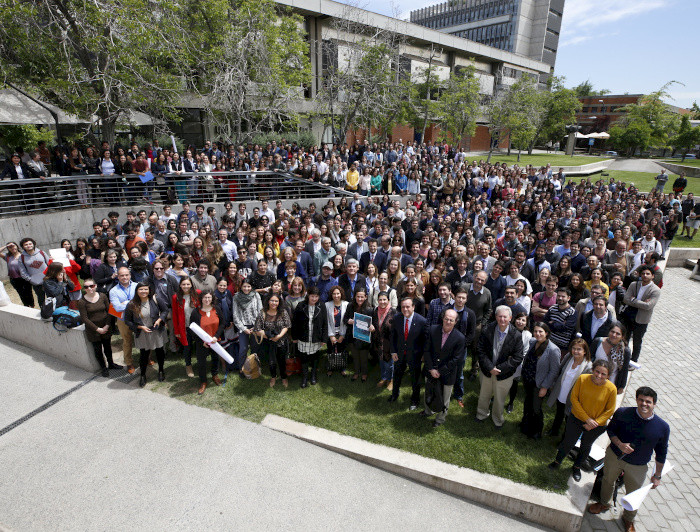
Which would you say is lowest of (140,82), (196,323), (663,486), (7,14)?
(663,486)

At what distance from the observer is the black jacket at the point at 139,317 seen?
585 centimetres

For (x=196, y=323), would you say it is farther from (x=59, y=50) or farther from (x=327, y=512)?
(x=59, y=50)

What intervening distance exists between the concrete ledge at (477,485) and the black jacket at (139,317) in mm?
2742

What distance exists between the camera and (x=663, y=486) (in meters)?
4.69

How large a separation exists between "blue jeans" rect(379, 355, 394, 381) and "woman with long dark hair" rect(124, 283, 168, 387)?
11.0ft

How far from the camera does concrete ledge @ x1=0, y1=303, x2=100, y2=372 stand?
251 inches

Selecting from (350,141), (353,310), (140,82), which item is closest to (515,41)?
(350,141)

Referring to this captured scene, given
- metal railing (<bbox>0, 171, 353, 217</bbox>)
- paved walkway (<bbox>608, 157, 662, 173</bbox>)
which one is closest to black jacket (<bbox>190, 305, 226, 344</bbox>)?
metal railing (<bbox>0, 171, 353, 217</bbox>)

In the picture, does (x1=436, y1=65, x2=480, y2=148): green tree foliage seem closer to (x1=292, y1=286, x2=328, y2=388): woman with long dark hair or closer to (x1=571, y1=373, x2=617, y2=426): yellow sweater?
(x1=292, y1=286, x2=328, y2=388): woman with long dark hair

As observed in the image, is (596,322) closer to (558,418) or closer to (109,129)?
(558,418)

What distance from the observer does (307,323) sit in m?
5.96

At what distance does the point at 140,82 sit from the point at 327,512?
552 inches

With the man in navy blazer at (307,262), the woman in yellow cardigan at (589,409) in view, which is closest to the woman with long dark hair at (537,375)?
the woman in yellow cardigan at (589,409)

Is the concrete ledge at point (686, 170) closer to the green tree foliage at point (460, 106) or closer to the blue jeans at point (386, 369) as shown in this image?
the green tree foliage at point (460, 106)
